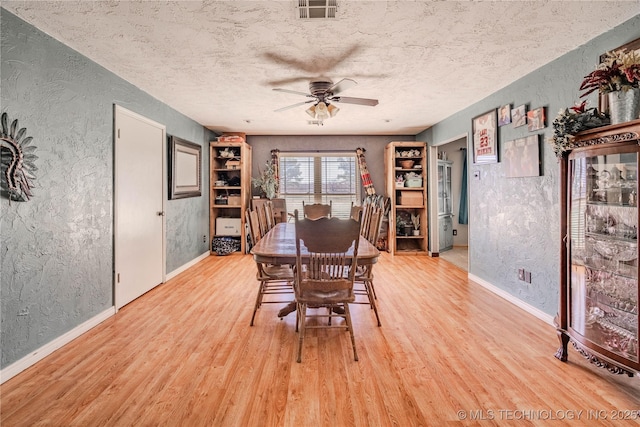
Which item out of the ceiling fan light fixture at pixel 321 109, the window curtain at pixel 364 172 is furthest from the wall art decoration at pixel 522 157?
the window curtain at pixel 364 172

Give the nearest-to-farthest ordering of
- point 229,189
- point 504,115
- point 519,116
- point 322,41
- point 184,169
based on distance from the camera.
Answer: point 322,41
point 519,116
point 504,115
point 184,169
point 229,189

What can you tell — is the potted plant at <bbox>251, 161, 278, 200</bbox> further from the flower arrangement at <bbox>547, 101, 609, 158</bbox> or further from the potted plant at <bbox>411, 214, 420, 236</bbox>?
the flower arrangement at <bbox>547, 101, 609, 158</bbox>

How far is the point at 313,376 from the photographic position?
2.03 m

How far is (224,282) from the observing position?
420 centimetres

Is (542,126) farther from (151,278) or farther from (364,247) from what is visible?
Answer: (151,278)

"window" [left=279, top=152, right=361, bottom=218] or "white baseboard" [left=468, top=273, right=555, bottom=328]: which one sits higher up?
"window" [left=279, top=152, right=361, bottom=218]

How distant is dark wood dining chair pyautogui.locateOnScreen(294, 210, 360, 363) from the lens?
2211 mm

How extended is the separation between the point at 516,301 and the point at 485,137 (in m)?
1.96

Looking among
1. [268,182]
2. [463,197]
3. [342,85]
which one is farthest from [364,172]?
[342,85]

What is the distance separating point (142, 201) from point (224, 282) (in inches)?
55.2

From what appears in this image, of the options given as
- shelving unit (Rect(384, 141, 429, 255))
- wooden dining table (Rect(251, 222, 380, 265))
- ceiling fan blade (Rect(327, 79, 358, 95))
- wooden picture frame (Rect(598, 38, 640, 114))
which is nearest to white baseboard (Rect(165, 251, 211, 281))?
wooden dining table (Rect(251, 222, 380, 265))

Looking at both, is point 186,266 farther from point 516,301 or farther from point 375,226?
point 516,301

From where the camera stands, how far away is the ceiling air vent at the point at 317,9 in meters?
1.99

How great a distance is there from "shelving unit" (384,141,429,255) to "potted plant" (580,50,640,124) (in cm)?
417
